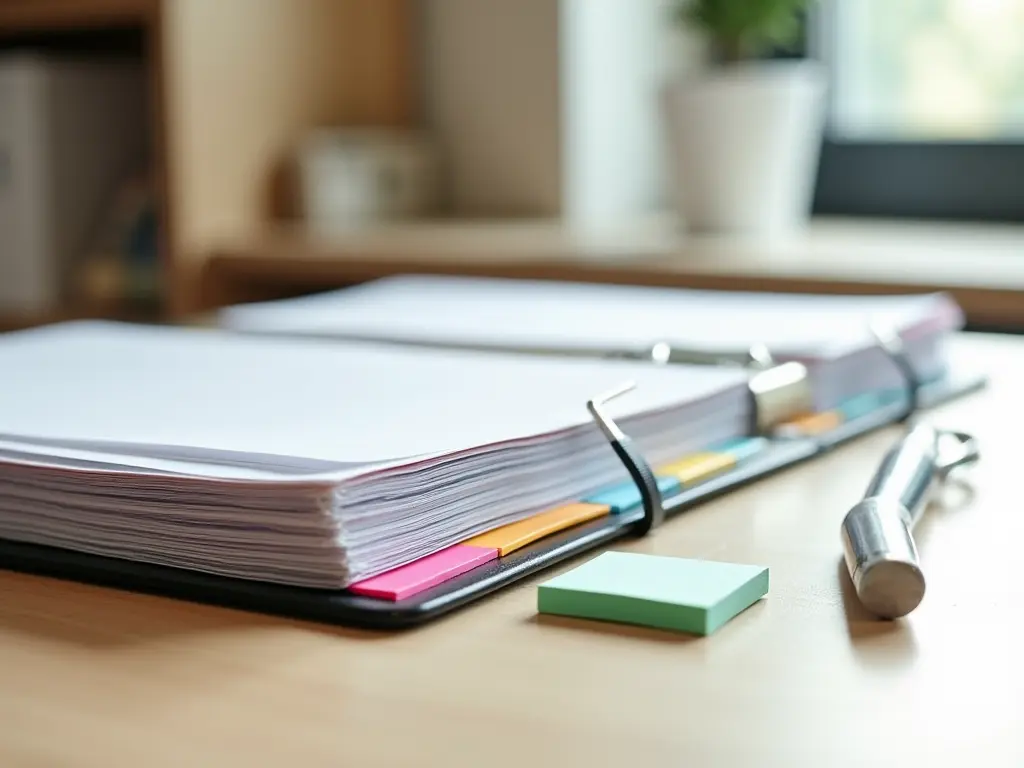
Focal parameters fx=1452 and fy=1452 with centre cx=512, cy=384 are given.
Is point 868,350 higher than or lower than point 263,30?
lower

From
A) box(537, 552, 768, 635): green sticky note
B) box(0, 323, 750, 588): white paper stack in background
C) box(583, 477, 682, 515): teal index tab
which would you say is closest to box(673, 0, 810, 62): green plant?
box(0, 323, 750, 588): white paper stack in background

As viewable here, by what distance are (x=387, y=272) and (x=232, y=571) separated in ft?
3.35

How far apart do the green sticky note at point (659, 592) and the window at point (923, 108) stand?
1.40m

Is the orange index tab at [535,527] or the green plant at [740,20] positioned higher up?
the green plant at [740,20]

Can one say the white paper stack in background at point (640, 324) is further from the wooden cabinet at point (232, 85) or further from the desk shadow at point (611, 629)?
the wooden cabinet at point (232, 85)

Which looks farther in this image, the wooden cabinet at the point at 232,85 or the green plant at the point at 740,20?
the wooden cabinet at the point at 232,85

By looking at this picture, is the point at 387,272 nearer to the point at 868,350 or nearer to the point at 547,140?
the point at 547,140

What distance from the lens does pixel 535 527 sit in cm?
52

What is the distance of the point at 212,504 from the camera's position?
1.56 ft

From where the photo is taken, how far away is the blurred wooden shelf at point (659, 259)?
1207mm

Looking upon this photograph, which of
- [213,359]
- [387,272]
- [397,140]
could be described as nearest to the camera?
[213,359]

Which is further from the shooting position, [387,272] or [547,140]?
[547,140]

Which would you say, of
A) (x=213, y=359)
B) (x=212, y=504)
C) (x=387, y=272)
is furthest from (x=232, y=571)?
(x=387, y=272)

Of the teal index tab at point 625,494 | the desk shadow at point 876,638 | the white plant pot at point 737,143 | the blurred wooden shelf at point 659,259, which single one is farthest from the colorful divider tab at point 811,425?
the white plant pot at point 737,143
